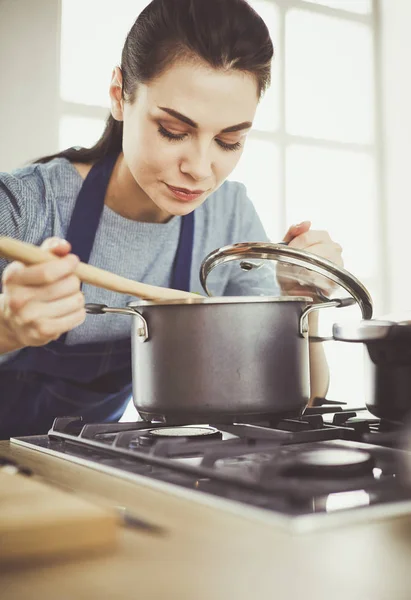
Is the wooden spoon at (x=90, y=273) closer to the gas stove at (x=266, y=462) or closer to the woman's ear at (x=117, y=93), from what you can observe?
the gas stove at (x=266, y=462)

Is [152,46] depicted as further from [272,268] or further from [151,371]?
[151,371]

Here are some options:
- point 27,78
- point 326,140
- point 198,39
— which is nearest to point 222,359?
point 198,39

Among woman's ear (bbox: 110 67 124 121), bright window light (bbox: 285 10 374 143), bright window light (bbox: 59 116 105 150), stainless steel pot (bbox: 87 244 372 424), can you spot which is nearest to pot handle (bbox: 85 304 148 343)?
stainless steel pot (bbox: 87 244 372 424)

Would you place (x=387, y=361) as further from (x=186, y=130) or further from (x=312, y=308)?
(x=186, y=130)

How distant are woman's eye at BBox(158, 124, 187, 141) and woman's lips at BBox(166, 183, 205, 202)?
84 millimetres

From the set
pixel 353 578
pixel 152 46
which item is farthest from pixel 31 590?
pixel 152 46

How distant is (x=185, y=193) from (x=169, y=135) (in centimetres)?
11

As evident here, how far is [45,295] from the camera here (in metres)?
0.64

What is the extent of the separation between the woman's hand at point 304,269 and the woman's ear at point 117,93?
0.39 m

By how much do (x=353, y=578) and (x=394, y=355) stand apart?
0.37 meters

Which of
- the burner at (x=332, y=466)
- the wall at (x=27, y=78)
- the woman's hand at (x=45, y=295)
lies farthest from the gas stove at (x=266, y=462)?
the wall at (x=27, y=78)

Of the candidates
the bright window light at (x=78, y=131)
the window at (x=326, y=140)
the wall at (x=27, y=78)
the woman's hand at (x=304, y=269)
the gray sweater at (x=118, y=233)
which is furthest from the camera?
the window at (x=326, y=140)

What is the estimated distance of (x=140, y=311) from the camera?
2.25 feet

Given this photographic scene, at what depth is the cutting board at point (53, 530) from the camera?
34cm
